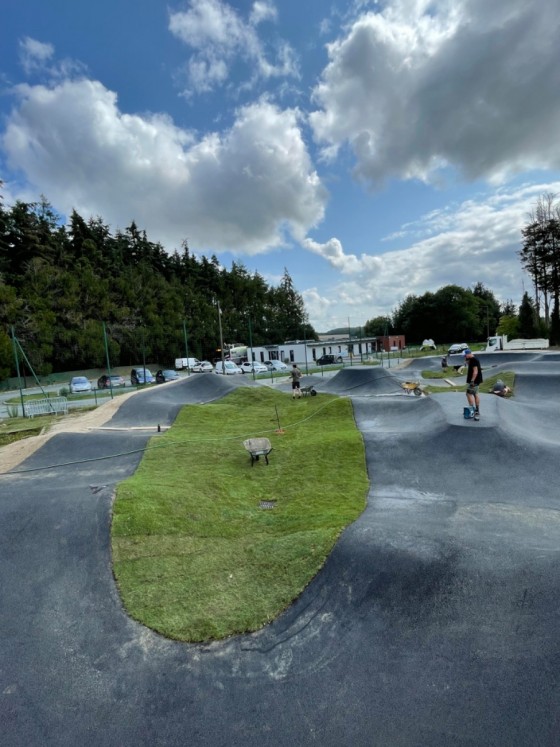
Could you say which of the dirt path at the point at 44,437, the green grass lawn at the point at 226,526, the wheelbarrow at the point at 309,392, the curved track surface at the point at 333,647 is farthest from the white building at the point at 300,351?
the curved track surface at the point at 333,647

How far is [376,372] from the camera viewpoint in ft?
75.5

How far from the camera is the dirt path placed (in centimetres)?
1052

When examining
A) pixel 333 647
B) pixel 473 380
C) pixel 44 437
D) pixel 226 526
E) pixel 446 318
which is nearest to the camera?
pixel 333 647

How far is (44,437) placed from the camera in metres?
11.7

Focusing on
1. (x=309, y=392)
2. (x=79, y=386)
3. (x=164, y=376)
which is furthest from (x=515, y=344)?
(x=79, y=386)

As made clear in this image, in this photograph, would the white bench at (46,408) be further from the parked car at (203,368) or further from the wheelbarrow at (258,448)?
the parked car at (203,368)

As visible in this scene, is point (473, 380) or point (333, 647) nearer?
point (333, 647)

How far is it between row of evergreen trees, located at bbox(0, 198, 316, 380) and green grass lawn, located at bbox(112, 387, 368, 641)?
2261 centimetres

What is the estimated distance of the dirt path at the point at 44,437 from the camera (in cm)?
1052

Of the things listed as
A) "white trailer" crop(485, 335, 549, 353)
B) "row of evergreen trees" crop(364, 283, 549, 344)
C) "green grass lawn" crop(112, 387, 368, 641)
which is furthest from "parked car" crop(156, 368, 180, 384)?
"row of evergreen trees" crop(364, 283, 549, 344)

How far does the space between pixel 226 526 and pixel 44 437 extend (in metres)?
8.18

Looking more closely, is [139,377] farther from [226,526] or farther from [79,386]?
[226,526]

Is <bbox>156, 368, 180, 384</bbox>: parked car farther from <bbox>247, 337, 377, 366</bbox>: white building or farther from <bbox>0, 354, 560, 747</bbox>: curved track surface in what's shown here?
<bbox>0, 354, 560, 747</bbox>: curved track surface

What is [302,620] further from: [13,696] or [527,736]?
[13,696]
